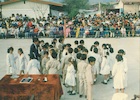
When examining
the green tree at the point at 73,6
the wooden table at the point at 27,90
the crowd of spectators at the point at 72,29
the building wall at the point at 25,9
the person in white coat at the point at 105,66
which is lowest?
the wooden table at the point at 27,90

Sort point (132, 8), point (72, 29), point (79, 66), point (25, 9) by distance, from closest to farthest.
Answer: point (79, 66) < point (72, 29) < point (25, 9) < point (132, 8)

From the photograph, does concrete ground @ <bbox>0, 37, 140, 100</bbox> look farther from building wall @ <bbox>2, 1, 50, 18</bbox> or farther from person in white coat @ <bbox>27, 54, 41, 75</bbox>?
building wall @ <bbox>2, 1, 50, 18</bbox>

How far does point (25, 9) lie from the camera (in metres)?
29.0

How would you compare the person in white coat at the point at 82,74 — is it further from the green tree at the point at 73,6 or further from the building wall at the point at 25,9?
the green tree at the point at 73,6

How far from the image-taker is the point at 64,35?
873 inches

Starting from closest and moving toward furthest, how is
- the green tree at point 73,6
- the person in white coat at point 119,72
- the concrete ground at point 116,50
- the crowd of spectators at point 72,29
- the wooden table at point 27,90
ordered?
the wooden table at point 27,90 → the person in white coat at point 119,72 → the concrete ground at point 116,50 → the crowd of spectators at point 72,29 → the green tree at point 73,6

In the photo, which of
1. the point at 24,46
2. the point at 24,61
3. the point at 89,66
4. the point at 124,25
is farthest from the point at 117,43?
the point at 89,66

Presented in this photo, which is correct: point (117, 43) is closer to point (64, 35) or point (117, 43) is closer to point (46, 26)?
point (64, 35)

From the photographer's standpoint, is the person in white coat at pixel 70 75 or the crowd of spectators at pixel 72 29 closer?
the person in white coat at pixel 70 75

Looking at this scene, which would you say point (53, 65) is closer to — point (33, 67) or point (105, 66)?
point (33, 67)

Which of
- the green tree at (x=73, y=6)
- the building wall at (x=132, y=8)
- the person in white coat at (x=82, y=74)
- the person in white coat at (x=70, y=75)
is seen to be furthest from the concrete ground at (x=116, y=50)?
the green tree at (x=73, y=6)

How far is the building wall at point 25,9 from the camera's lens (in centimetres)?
2886

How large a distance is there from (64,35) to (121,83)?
13388mm

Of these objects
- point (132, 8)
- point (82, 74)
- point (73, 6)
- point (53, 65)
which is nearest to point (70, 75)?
point (82, 74)
